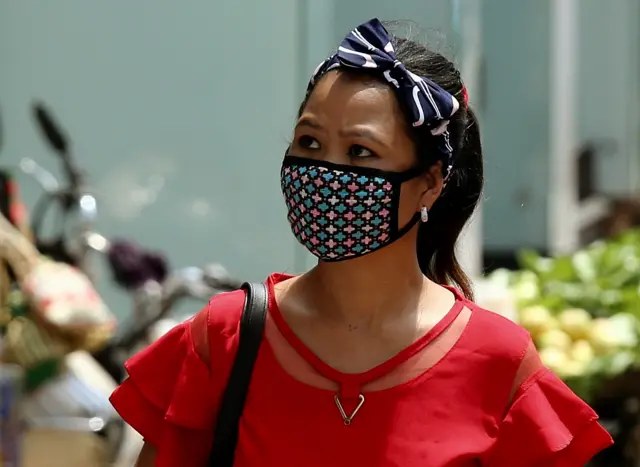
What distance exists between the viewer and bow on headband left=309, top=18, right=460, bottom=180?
2.03 m

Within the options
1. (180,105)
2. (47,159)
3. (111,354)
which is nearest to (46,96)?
(47,159)

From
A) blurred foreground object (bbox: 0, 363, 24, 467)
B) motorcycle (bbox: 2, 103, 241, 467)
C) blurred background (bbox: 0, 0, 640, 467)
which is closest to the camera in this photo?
blurred foreground object (bbox: 0, 363, 24, 467)

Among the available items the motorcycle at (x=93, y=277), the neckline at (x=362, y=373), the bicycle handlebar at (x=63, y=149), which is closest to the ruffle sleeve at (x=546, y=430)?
the neckline at (x=362, y=373)

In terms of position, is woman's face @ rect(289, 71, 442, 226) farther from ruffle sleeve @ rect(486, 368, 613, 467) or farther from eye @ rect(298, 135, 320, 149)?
ruffle sleeve @ rect(486, 368, 613, 467)

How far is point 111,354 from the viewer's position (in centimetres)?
486

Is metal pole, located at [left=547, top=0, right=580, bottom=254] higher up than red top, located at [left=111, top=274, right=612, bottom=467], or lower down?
lower down

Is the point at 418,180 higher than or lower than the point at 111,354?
higher

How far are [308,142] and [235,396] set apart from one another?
0.44 meters

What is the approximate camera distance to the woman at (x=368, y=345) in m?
2.01

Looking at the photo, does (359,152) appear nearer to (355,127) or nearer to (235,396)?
(355,127)

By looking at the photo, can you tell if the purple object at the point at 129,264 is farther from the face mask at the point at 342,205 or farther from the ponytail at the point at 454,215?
the face mask at the point at 342,205

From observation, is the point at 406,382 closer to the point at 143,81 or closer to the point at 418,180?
the point at 418,180

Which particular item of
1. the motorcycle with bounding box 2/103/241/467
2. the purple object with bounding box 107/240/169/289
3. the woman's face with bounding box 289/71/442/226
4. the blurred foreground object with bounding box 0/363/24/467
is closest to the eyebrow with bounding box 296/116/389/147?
the woman's face with bounding box 289/71/442/226

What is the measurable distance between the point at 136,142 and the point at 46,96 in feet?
1.51
